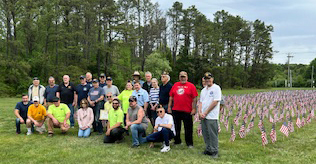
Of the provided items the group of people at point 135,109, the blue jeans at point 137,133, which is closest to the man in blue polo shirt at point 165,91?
the group of people at point 135,109

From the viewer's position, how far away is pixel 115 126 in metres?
6.10

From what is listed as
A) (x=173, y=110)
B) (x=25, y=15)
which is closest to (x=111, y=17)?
(x=25, y=15)

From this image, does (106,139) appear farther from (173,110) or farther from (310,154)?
(310,154)

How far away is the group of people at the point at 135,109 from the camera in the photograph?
5051mm

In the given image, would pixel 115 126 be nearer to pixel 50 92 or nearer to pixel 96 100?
pixel 96 100

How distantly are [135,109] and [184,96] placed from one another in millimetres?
1410

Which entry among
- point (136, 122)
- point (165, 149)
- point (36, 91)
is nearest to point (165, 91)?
point (136, 122)

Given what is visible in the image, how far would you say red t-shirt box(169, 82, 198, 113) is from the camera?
5.39m

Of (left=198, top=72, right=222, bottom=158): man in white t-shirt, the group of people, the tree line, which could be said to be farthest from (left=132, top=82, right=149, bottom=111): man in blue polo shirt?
the tree line

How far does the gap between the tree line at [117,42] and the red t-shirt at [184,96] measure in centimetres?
2315

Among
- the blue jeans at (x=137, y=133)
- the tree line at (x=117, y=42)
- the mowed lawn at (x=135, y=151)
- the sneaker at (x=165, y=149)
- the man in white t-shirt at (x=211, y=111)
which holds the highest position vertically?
the tree line at (x=117, y=42)

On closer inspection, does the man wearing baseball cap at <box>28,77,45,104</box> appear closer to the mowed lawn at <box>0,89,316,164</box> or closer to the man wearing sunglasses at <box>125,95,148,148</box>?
the mowed lawn at <box>0,89,316,164</box>

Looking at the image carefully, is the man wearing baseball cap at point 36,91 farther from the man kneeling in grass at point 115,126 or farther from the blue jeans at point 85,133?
the man kneeling in grass at point 115,126

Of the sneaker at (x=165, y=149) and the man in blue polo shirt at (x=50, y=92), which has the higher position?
the man in blue polo shirt at (x=50, y=92)
